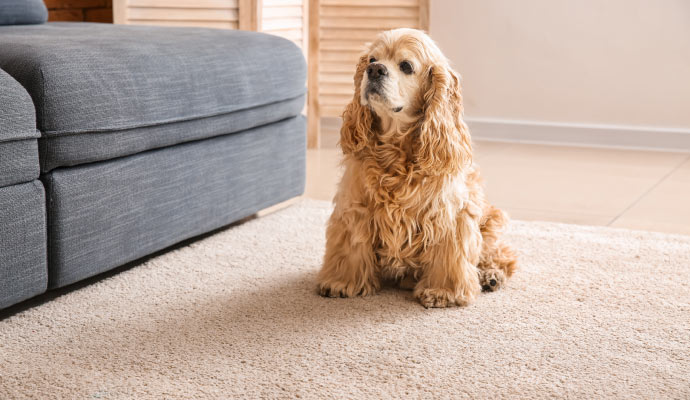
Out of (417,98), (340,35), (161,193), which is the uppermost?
(340,35)

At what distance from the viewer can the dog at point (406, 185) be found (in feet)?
5.87

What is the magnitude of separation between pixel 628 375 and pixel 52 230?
1239 mm

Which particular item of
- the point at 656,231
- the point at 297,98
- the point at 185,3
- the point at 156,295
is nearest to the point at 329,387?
the point at 156,295

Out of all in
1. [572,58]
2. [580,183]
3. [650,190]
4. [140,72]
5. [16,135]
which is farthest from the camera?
[572,58]

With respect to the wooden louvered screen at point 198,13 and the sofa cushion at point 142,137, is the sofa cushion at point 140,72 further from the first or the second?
the wooden louvered screen at point 198,13

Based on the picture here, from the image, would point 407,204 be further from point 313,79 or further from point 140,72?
point 313,79

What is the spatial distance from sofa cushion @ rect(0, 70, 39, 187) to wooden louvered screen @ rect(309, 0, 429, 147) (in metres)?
2.35

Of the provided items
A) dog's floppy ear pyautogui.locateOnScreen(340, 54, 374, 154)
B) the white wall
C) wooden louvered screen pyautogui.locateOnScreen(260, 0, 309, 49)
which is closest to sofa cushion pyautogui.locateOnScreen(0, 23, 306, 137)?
dog's floppy ear pyautogui.locateOnScreen(340, 54, 374, 154)

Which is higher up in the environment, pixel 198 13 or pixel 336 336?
pixel 198 13

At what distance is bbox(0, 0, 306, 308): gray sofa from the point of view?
1678mm

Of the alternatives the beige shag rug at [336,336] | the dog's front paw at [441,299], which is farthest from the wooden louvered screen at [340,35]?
the dog's front paw at [441,299]

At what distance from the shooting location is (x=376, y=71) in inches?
68.9

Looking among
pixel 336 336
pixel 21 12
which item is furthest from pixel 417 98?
pixel 21 12

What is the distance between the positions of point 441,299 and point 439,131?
39cm
